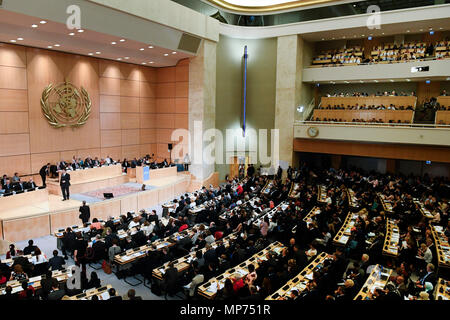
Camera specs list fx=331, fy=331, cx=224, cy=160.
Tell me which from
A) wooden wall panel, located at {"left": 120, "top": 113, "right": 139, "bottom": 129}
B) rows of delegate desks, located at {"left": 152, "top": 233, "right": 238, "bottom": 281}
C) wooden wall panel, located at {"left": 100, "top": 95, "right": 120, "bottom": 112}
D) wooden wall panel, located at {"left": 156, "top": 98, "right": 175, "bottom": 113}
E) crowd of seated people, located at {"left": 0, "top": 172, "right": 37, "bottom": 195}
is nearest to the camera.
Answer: rows of delegate desks, located at {"left": 152, "top": 233, "right": 238, "bottom": 281}

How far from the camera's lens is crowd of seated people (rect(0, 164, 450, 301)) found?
7.04m

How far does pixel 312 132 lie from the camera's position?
66.1ft

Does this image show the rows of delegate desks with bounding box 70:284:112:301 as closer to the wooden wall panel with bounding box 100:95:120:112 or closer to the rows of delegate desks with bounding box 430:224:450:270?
→ the rows of delegate desks with bounding box 430:224:450:270

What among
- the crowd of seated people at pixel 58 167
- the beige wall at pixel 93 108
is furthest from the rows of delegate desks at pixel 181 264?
the beige wall at pixel 93 108

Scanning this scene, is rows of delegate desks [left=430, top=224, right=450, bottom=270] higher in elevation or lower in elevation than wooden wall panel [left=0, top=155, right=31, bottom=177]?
lower

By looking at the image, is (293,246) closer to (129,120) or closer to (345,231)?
(345,231)

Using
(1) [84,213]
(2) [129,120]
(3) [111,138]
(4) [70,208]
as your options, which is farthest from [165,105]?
(1) [84,213]

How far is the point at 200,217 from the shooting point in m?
12.6

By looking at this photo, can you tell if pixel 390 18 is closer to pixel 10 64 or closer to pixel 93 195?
pixel 93 195

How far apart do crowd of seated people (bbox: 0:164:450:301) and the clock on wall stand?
4948 millimetres

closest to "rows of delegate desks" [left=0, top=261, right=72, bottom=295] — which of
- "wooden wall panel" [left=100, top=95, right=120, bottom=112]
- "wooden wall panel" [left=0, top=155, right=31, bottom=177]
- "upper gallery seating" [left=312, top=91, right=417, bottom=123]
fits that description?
"wooden wall panel" [left=0, top=155, right=31, bottom=177]
